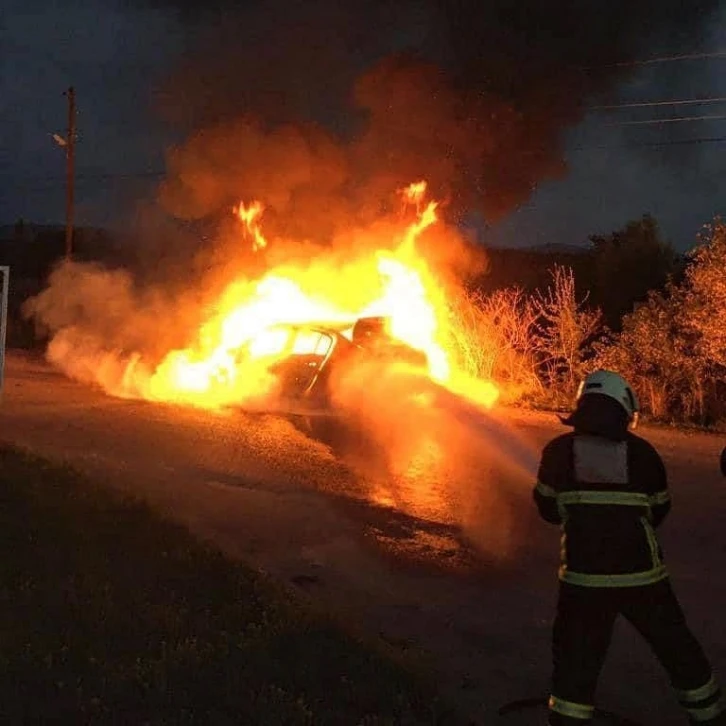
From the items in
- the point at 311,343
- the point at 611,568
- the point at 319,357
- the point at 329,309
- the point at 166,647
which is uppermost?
the point at 329,309

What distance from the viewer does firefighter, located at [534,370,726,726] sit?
10.9 feet

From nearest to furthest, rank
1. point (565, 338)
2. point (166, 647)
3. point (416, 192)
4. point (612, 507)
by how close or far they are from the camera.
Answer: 1. point (612, 507)
2. point (166, 647)
3. point (565, 338)
4. point (416, 192)

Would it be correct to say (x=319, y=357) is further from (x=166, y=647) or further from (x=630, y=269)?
(x=630, y=269)

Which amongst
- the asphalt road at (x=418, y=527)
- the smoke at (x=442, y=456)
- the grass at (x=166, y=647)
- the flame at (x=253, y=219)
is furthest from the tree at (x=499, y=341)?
the grass at (x=166, y=647)

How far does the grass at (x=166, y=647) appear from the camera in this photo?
3.64 m

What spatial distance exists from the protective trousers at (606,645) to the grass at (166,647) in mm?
619

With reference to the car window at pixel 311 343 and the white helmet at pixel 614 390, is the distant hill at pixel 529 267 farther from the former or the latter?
the white helmet at pixel 614 390

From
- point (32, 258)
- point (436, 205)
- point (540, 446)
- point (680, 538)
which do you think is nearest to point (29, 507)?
point (680, 538)

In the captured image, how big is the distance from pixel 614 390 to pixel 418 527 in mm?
4032

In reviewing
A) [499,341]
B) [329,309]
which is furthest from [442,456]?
[329,309]

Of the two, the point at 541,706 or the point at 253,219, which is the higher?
the point at 253,219

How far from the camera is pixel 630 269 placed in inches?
929

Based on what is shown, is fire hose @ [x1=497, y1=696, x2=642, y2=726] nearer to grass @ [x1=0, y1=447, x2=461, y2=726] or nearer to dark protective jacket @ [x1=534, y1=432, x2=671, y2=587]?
grass @ [x1=0, y1=447, x2=461, y2=726]

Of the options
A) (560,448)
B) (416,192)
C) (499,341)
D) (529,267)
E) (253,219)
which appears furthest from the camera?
(529,267)
